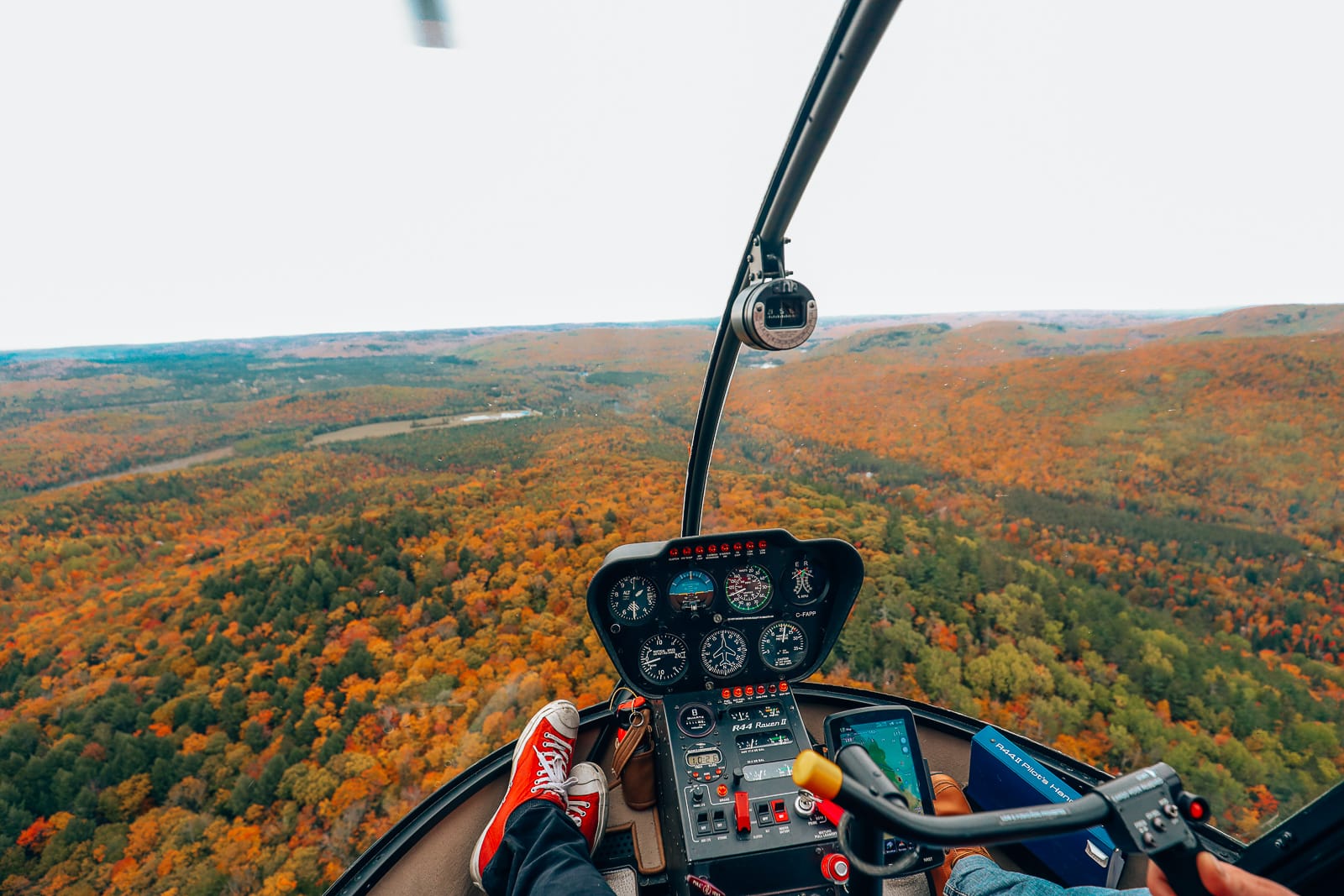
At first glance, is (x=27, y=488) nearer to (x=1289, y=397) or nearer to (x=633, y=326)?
(x=633, y=326)

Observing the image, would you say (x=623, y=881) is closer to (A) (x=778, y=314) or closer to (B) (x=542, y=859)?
(B) (x=542, y=859)

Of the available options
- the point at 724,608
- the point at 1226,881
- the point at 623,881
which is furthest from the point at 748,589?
the point at 1226,881

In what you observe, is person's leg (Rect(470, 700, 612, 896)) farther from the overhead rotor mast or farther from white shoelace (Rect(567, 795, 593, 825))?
the overhead rotor mast

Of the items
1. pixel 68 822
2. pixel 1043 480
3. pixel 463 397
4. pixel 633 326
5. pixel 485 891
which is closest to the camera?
pixel 485 891

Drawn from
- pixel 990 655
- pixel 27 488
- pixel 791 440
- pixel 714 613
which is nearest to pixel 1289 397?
pixel 990 655

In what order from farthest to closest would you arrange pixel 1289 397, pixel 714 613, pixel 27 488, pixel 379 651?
pixel 27 488 → pixel 1289 397 → pixel 379 651 → pixel 714 613

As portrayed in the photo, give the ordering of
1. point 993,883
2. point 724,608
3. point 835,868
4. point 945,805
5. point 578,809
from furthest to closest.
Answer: point 724,608 → point 578,809 → point 945,805 → point 835,868 → point 993,883
